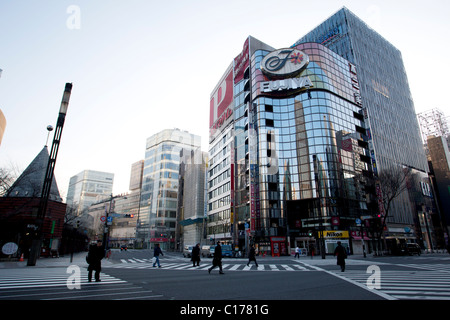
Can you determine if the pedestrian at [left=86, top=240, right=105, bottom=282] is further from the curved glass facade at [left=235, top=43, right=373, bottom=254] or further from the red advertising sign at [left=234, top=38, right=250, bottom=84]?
the red advertising sign at [left=234, top=38, right=250, bottom=84]

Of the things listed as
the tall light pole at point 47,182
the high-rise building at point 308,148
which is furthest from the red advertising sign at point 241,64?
the tall light pole at point 47,182

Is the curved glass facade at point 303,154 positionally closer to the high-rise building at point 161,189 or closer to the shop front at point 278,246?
the shop front at point 278,246

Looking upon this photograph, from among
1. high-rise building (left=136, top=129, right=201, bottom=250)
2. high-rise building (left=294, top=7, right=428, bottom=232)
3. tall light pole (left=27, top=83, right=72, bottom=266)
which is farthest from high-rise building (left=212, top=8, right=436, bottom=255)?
tall light pole (left=27, top=83, right=72, bottom=266)

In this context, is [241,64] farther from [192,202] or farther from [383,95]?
[192,202]

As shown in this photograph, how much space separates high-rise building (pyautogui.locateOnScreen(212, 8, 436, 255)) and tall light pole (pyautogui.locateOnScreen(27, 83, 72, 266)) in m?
34.4

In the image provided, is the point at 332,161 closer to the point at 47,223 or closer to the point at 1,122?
the point at 47,223

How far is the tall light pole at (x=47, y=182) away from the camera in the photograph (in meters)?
20.0

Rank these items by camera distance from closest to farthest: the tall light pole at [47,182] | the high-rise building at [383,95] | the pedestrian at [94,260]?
the pedestrian at [94,260], the tall light pole at [47,182], the high-rise building at [383,95]

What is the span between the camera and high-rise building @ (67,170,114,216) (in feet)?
581

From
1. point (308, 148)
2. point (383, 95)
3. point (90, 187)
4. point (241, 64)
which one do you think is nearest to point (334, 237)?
point (308, 148)

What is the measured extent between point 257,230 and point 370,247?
77.9ft

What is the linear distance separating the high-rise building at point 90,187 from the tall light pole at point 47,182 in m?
163

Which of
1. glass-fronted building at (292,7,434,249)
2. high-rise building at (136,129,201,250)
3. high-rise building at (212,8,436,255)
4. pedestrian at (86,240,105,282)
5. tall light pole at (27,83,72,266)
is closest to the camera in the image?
pedestrian at (86,240,105,282)

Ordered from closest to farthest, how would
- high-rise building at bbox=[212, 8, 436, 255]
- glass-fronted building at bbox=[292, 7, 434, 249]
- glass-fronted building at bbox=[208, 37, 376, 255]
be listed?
1. glass-fronted building at bbox=[208, 37, 376, 255]
2. high-rise building at bbox=[212, 8, 436, 255]
3. glass-fronted building at bbox=[292, 7, 434, 249]
